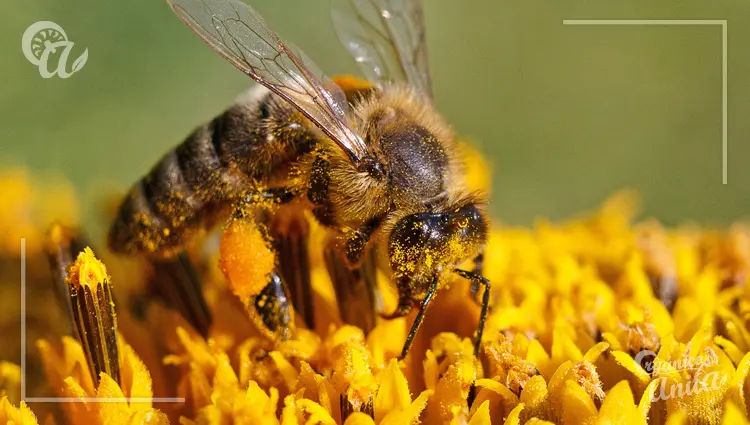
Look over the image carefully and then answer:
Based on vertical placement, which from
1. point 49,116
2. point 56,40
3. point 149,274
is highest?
point 56,40

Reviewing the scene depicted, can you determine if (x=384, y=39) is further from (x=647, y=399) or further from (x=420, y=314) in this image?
(x=647, y=399)

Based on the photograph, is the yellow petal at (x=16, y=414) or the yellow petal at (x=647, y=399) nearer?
the yellow petal at (x=647, y=399)

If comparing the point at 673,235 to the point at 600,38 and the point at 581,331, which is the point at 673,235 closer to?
the point at 581,331

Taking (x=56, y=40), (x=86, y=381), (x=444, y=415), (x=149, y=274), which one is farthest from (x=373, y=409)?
(x=56, y=40)

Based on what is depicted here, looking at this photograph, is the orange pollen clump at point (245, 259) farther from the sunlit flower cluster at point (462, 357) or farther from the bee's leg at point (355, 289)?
the bee's leg at point (355, 289)

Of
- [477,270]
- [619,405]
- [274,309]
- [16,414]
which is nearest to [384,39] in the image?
[477,270]

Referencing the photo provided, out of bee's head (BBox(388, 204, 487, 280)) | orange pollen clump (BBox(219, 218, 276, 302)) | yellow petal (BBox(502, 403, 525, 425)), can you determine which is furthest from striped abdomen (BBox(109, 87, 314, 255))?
yellow petal (BBox(502, 403, 525, 425))

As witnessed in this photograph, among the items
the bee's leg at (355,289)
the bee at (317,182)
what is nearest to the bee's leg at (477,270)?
the bee at (317,182)

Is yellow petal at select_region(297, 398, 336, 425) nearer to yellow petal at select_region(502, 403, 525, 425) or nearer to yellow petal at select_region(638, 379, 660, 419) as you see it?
yellow petal at select_region(502, 403, 525, 425)
